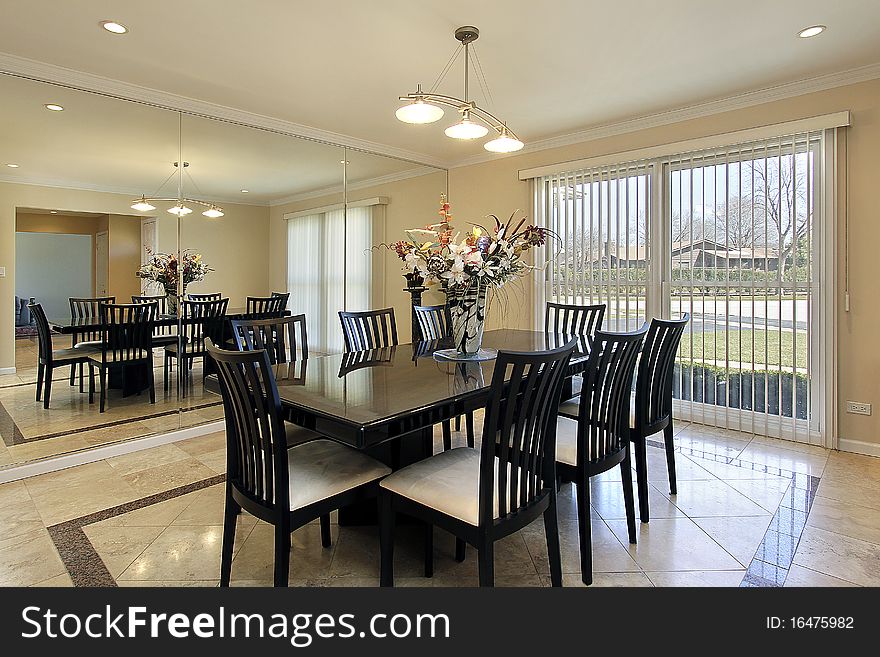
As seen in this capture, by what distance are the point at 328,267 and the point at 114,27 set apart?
2.52 meters

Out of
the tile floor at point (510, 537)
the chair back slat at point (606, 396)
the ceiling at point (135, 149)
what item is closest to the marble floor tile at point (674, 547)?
the tile floor at point (510, 537)

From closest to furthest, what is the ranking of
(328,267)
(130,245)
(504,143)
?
(504,143) < (130,245) < (328,267)

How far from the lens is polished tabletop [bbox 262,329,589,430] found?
180cm

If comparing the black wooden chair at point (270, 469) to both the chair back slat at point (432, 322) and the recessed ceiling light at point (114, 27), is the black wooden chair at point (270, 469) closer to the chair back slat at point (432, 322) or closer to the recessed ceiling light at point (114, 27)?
the chair back slat at point (432, 322)

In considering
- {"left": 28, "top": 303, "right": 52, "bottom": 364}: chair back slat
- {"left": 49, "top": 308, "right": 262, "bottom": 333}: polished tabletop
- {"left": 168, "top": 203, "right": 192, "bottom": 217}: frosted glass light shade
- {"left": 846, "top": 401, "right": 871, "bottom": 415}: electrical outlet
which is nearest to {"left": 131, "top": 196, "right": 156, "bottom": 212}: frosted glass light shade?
{"left": 168, "top": 203, "right": 192, "bottom": 217}: frosted glass light shade

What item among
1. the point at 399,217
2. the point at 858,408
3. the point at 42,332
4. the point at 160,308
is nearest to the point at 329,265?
the point at 399,217

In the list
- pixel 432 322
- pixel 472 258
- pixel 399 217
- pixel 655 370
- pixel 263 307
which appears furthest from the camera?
pixel 399 217

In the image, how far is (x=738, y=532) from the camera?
8.13ft

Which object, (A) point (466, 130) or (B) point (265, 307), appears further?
(B) point (265, 307)

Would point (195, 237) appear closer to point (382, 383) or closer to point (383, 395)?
point (382, 383)

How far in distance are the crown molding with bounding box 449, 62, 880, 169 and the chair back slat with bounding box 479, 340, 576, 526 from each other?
3.28 m

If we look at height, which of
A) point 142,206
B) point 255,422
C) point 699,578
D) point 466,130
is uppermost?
point 466,130
